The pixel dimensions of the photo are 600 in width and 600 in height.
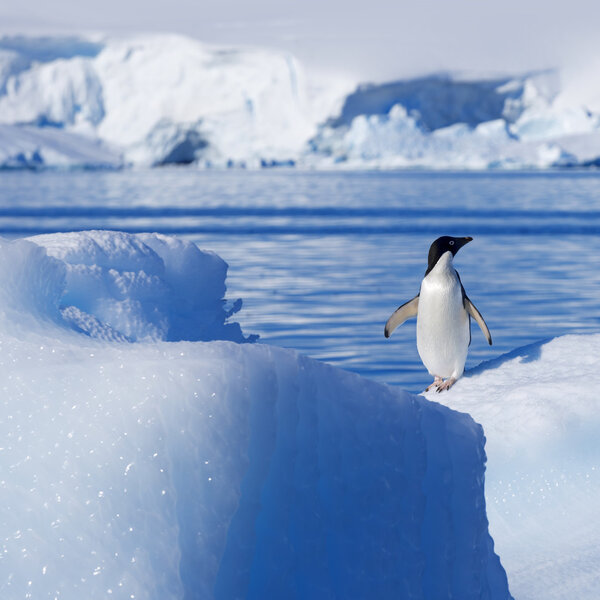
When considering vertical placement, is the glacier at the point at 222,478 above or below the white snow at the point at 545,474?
above

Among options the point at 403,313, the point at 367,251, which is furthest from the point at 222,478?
the point at 367,251

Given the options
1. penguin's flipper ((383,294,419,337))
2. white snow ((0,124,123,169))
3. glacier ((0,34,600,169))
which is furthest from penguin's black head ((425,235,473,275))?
white snow ((0,124,123,169))

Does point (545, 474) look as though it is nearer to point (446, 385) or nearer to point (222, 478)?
point (446, 385)

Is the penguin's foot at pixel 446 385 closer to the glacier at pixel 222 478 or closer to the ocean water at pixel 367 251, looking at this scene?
the ocean water at pixel 367 251

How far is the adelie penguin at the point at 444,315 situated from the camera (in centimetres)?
392

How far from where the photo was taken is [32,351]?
2158 millimetres

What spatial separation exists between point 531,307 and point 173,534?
7.10 m

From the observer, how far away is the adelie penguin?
12.9 feet

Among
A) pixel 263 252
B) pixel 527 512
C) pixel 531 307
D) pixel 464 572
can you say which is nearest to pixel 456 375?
pixel 527 512

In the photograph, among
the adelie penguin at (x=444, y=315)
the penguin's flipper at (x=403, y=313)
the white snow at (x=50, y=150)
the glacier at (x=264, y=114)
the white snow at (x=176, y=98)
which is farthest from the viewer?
the white snow at (x=50, y=150)

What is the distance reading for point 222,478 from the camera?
189cm

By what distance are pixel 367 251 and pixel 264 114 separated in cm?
3800

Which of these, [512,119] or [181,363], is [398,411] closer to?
[181,363]

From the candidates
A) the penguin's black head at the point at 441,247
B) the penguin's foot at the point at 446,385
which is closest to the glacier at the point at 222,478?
the penguin's foot at the point at 446,385
